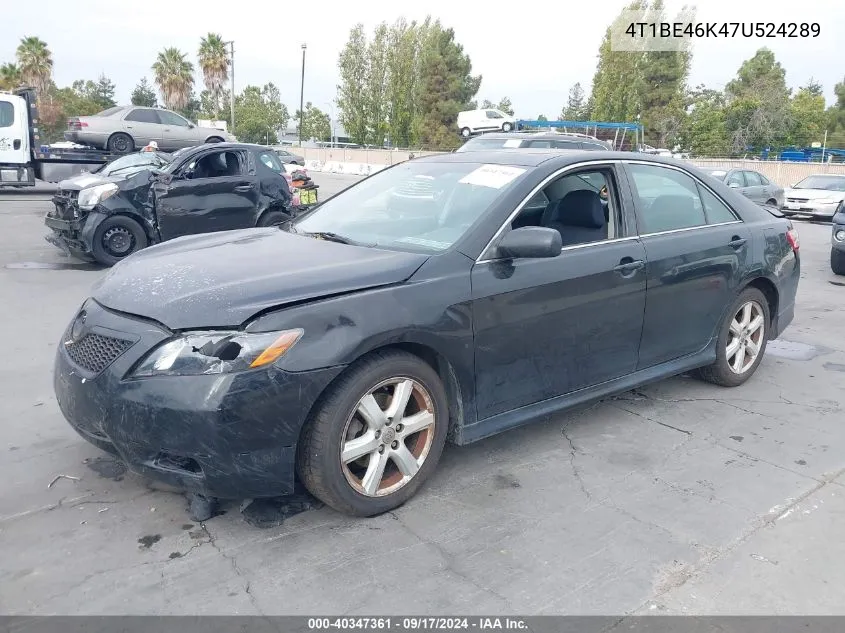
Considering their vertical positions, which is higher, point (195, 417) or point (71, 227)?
point (71, 227)

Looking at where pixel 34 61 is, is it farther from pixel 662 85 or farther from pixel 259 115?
pixel 662 85

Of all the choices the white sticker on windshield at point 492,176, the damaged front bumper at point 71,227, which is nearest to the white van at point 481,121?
the damaged front bumper at point 71,227

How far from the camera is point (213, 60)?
58.6 metres

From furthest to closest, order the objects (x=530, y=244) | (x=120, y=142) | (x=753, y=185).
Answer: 1. (x=120, y=142)
2. (x=753, y=185)
3. (x=530, y=244)

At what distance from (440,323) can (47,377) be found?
3342mm

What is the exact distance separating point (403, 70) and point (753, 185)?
47153 mm

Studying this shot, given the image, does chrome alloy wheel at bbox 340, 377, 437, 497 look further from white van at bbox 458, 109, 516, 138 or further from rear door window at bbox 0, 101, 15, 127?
white van at bbox 458, 109, 516, 138

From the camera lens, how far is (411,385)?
11.1 feet

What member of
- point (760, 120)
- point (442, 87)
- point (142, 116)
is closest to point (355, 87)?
point (442, 87)

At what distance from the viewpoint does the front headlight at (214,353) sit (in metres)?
2.92

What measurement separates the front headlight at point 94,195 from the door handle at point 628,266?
780cm

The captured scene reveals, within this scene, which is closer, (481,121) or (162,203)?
(162,203)

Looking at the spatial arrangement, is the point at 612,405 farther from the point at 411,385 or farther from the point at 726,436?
the point at 411,385

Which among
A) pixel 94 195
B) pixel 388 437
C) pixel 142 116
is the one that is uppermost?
pixel 142 116
